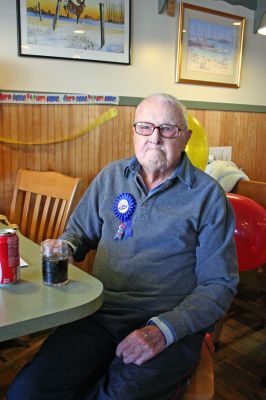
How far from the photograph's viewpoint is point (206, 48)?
2.88 metres

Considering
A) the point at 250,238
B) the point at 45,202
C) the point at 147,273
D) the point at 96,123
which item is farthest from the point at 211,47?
the point at 147,273

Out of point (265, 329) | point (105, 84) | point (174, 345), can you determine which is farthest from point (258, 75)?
point (174, 345)

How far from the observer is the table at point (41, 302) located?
80cm

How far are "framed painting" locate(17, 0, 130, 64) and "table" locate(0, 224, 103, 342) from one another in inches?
63.8

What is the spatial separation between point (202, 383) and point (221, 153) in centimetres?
226

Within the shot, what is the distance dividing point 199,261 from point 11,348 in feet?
4.48

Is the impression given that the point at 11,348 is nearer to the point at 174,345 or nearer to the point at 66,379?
the point at 66,379

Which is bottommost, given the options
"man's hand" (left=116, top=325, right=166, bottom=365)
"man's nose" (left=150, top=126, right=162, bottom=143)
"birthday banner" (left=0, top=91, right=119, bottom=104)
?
"man's hand" (left=116, top=325, right=166, bottom=365)

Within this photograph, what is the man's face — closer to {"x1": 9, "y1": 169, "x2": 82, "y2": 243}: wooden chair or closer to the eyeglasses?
the eyeglasses

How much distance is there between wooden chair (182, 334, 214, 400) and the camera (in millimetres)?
1072

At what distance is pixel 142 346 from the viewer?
103 centimetres

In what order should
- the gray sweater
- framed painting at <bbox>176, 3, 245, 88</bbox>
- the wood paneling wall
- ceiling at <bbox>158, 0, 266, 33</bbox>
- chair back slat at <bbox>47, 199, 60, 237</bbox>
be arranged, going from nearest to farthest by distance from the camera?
the gray sweater < chair back slat at <bbox>47, 199, 60, 237</bbox> < the wood paneling wall < framed painting at <bbox>176, 3, 245, 88</bbox> < ceiling at <bbox>158, 0, 266, 33</bbox>

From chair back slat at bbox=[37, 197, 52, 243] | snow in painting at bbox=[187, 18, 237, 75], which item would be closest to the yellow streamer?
chair back slat at bbox=[37, 197, 52, 243]

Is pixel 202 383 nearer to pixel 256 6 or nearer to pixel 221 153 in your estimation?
pixel 221 153
